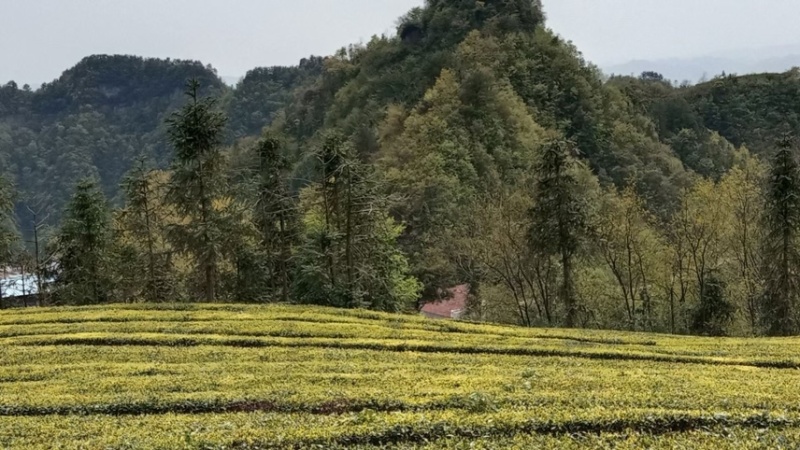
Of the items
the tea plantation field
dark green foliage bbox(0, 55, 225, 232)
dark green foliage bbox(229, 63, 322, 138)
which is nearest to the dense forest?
the tea plantation field

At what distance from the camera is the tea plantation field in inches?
571

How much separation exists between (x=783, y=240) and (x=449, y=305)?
95.1ft

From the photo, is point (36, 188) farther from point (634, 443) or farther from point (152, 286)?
point (634, 443)

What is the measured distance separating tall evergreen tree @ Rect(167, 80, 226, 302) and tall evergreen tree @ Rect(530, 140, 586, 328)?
18.1m

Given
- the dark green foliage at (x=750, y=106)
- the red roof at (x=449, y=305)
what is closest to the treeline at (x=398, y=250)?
the red roof at (x=449, y=305)

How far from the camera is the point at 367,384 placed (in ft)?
64.0

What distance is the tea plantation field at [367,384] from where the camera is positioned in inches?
571

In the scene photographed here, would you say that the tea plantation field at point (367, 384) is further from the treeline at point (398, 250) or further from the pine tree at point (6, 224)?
the pine tree at point (6, 224)

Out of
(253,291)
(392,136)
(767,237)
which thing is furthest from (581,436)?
(392,136)

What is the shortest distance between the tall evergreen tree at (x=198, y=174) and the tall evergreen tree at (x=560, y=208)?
18.1 m

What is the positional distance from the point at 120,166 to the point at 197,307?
5293 inches

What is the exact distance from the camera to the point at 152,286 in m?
45.1

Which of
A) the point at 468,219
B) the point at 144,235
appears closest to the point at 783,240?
the point at 468,219

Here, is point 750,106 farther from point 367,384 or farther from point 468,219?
point 367,384
